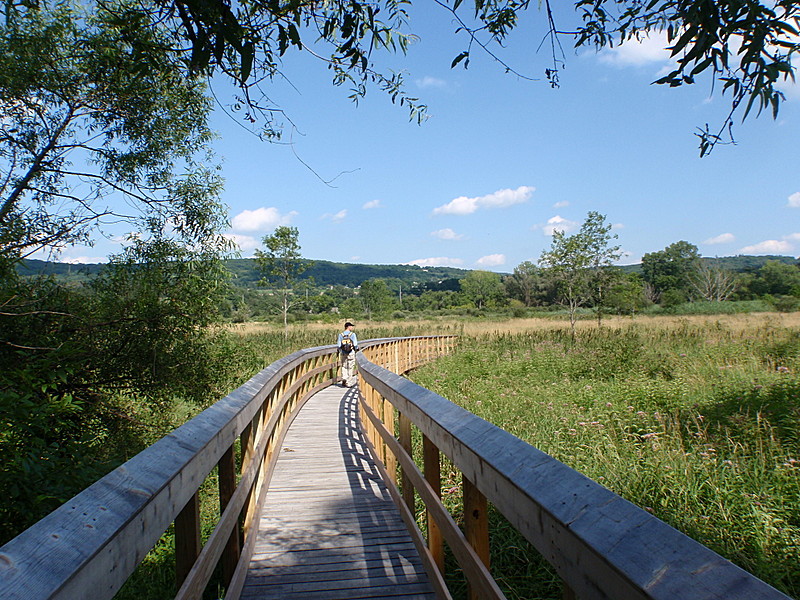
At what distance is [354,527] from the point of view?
12.9 ft

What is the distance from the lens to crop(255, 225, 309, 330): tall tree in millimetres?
29891

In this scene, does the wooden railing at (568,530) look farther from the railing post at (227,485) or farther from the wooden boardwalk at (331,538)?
the railing post at (227,485)

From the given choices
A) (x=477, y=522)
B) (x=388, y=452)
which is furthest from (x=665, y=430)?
(x=477, y=522)

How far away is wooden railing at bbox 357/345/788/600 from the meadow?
188 centimetres

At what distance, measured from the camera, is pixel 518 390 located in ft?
32.0

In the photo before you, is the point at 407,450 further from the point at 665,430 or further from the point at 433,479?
the point at 665,430

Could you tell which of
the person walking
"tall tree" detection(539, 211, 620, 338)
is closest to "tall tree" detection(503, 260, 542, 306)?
"tall tree" detection(539, 211, 620, 338)

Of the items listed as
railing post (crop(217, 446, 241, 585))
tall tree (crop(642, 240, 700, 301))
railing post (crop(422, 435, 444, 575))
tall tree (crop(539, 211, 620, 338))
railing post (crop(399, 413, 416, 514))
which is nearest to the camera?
railing post (crop(422, 435, 444, 575))

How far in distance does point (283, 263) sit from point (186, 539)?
1156 inches

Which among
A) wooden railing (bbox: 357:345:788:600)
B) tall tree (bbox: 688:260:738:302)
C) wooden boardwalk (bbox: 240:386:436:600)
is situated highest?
tall tree (bbox: 688:260:738:302)

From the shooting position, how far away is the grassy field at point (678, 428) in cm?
372

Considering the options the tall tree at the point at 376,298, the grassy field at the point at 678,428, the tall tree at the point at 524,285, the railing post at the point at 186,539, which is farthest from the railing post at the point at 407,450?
the tall tree at the point at 524,285

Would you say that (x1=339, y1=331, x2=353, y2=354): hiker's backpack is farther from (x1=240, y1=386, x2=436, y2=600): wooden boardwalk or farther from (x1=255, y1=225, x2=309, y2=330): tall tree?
(x1=255, y1=225, x2=309, y2=330): tall tree

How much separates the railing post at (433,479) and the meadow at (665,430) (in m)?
1.07
